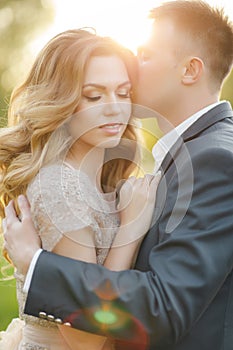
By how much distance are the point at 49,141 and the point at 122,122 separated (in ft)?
1.08

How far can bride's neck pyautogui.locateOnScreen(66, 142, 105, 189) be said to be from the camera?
3.75m

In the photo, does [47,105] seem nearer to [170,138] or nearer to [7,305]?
[170,138]

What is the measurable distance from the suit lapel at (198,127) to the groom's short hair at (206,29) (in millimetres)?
257

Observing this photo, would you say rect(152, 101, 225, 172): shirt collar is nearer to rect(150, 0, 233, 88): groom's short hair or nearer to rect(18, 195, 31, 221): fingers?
rect(150, 0, 233, 88): groom's short hair

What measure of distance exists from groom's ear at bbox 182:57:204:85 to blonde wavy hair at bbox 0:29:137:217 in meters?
0.23

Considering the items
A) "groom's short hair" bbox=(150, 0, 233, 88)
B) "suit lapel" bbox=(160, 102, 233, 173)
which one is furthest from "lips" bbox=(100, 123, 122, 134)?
"groom's short hair" bbox=(150, 0, 233, 88)

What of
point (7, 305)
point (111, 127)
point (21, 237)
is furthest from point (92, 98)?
point (7, 305)

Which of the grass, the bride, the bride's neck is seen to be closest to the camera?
the bride

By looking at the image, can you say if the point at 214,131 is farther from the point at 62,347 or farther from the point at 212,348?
the point at 62,347

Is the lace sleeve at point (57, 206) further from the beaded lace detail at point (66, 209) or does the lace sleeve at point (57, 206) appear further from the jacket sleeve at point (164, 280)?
the jacket sleeve at point (164, 280)

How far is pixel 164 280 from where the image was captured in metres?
3.10

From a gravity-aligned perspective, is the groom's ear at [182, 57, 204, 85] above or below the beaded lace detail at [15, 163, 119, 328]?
above

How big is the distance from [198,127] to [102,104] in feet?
1.46

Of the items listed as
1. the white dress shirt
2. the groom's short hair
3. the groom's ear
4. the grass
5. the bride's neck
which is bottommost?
the grass
